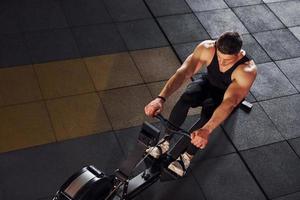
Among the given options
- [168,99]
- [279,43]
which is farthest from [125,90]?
[279,43]

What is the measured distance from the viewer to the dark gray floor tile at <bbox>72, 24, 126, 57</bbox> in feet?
19.3

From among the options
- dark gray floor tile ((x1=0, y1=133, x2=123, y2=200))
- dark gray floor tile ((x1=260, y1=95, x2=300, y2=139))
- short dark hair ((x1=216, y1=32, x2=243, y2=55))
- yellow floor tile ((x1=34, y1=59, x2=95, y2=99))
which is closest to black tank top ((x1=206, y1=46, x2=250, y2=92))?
short dark hair ((x1=216, y1=32, x2=243, y2=55))

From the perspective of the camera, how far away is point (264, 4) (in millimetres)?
7145

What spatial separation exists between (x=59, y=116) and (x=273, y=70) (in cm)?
306

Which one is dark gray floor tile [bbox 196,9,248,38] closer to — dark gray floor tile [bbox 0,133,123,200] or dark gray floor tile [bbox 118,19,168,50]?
dark gray floor tile [bbox 118,19,168,50]

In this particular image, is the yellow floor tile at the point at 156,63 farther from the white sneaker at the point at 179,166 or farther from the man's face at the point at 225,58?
the man's face at the point at 225,58

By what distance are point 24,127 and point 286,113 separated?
10.7 ft

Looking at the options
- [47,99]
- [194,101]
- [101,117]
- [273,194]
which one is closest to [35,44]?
[47,99]

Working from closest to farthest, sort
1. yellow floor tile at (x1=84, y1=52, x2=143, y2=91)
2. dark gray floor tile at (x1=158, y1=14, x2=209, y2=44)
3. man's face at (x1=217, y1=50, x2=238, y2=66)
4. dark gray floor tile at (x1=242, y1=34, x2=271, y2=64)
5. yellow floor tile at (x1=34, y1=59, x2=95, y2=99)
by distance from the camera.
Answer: man's face at (x1=217, y1=50, x2=238, y2=66) → yellow floor tile at (x1=34, y1=59, x2=95, y2=99) → yellow floor tile at (x1=84, y1=52, x2=143, y2=91) → dark gray floor tile at (x1=242, y1=34, x2=271, y2=64) → dark gray floor tile at (x1=158, y1=14, x2=209, y2=44)

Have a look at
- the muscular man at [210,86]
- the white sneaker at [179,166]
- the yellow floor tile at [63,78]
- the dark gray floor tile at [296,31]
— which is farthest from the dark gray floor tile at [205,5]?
the white sneaker at [179,166]

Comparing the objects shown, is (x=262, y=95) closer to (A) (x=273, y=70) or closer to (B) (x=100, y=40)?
(A) (x=273, y=70)

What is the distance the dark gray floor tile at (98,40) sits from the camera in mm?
5895

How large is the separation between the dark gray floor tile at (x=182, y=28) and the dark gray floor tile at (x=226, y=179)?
2.11m

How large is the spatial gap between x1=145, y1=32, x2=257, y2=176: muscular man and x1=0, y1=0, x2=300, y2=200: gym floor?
27.6 inches
